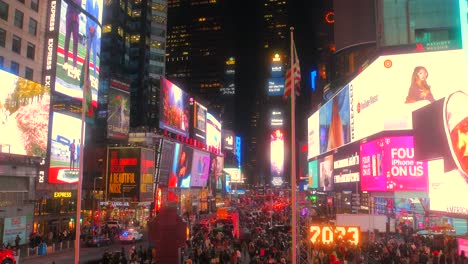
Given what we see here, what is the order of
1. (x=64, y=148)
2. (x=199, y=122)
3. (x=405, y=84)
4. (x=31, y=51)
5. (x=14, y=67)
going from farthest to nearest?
(x=199, y=122)
(x=405, y=84)
(x=64, y=148)
(x=31, y=51)
(x=14, y=67)

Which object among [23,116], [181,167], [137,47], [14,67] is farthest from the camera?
[137,47]

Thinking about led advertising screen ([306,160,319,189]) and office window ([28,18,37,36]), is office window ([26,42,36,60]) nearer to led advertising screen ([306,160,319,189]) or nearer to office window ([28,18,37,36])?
office window ([28,18,37,36])

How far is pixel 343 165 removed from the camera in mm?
69750

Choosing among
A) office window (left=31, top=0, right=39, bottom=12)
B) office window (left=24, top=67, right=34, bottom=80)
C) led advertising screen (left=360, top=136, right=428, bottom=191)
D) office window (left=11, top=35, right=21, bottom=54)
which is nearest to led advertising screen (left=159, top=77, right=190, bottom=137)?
office window (left=24, top=67, right=34, bottom=80)

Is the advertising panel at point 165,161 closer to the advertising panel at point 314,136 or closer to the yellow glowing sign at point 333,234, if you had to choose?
the advertising panel at point 314,136

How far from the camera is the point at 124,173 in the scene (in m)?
56.9

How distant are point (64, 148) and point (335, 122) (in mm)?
42630

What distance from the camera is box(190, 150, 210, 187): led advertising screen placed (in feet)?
258

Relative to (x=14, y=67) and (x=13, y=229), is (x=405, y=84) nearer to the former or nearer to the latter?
(x=14, y=67)

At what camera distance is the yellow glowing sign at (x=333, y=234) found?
89.1 ft

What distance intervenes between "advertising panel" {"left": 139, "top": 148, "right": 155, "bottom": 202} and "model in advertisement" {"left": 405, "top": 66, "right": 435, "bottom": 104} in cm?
3200

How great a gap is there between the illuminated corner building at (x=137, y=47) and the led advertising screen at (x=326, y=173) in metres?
36.9

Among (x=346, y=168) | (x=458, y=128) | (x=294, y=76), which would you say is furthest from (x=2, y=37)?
→ (x=346, y=168)

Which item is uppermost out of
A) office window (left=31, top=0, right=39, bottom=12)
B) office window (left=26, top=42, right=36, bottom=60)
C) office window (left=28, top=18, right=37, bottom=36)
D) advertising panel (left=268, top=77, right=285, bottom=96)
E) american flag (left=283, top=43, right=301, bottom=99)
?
advertising panel (left=268, top=77, right=285, bottom=96)
